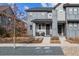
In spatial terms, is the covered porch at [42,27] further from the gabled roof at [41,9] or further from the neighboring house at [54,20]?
the gabled roof at [41,9]

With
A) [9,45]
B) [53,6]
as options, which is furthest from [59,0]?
[9,45]

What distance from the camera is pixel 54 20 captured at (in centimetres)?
1491

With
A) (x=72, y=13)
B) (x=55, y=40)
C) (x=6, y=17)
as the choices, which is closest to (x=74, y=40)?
(x=55, y=40)

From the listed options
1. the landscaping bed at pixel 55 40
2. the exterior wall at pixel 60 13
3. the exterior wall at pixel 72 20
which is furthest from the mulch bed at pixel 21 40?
the exterior wall at pixel 60 13

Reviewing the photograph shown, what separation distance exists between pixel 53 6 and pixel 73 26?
7.80 feet

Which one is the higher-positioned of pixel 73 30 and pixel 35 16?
pixel 35 16

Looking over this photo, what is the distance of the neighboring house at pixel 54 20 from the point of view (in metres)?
14.0

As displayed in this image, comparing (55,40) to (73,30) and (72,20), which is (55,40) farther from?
(72,20)

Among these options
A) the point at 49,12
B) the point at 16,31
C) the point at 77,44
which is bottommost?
the point at 77,44

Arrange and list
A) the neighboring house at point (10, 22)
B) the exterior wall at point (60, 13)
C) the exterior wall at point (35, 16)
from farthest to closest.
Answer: the exterior wall at point (60, 13), the exterior wall at point (35, 16), the neighboring house at point (10, 22)

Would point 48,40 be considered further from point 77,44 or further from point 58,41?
point 77,44

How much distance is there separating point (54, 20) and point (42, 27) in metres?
0.95

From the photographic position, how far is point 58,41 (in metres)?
13.9

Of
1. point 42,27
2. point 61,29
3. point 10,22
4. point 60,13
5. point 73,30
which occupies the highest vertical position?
point 60,13
